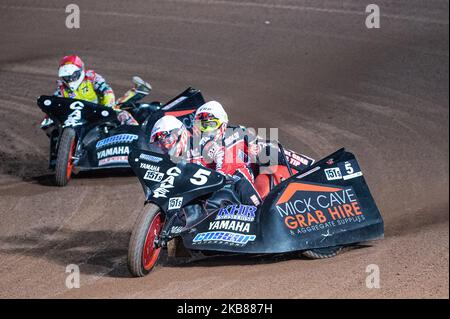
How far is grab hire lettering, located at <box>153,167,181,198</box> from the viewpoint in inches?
374

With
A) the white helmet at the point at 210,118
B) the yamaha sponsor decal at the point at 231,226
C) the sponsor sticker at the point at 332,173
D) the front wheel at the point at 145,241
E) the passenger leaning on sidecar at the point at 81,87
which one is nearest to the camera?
the front wheel at the point at 145,241

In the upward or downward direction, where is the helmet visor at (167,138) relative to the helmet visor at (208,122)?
downward

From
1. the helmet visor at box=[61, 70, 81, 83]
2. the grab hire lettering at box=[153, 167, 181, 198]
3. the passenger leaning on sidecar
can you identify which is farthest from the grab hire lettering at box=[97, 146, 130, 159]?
the grab hire lettering at box=[153, 167, 181, 198]

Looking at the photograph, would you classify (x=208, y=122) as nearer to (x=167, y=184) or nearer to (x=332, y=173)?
(x=167, y=184)

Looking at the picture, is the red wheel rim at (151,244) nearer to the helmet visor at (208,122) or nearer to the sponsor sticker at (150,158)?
the sponsor sticker at (150,158)

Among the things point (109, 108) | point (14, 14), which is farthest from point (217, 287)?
point (14, 14)

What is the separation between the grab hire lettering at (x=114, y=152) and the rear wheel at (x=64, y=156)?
427 mm

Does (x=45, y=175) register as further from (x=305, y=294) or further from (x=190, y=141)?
(x=305, y=294)

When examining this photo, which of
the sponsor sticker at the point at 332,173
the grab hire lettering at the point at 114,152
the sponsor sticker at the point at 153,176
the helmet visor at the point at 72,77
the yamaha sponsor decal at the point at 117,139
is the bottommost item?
the grab hire lettering at the point at 114,152

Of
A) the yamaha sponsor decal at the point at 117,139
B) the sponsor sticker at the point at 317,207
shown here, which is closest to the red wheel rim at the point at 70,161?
the yamaha sponsor decal at the point at 117,139

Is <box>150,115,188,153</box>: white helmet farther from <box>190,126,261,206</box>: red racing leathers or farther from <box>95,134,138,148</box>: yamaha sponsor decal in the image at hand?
<box>95,134,138,148</box>: yamaha sponsor decal

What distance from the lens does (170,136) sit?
396 inches

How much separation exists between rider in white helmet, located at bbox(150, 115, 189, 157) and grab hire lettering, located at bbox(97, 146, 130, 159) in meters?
3.18

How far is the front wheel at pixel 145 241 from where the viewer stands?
920 cm
